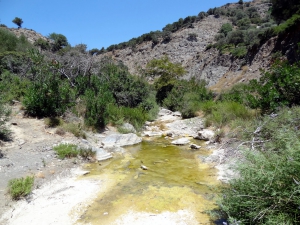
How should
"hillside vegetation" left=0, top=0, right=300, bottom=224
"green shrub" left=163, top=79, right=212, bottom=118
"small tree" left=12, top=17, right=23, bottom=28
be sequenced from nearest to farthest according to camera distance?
"hillside vegetation" left=0, top=0, right=300, bottom=224, "green shrub" left=163, top=79, right=212, bottom=118, "small tree" left=12, top=17, right=23, bottom=28

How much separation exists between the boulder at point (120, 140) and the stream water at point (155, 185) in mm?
1209

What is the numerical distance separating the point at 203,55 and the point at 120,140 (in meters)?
27.3

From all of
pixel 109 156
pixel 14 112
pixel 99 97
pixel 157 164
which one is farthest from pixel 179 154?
pixel 14 112

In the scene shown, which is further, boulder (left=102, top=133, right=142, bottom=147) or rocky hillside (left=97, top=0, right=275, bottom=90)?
rocky hillside (left=97, top=0, right=275, bottom=90)

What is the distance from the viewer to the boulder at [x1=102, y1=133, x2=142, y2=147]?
32.8 feet

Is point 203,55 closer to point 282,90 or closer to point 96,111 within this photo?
point 282,90

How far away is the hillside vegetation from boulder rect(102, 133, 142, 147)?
1.15 metres

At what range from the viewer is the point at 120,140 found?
1033 centimetres

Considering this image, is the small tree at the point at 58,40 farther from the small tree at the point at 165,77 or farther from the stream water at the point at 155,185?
the stream water at the point at 155,185

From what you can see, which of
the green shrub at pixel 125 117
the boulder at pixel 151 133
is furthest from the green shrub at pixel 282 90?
the green shrub at pixel 125 117

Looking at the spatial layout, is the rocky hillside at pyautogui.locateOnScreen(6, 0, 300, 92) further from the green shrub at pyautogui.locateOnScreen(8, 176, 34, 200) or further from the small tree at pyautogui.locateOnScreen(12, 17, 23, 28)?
the green shrub at pyautogui.locateOnScreen(8, 176, 34, 200)

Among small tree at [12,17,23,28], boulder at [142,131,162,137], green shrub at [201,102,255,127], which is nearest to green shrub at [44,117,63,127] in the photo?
boulder at [142,131,162,137]

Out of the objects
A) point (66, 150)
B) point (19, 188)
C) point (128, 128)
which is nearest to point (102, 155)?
point (66, 150)

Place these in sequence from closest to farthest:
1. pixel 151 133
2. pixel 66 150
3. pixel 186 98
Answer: pixel 66 150
pixel 151 133
pixel 186 98
